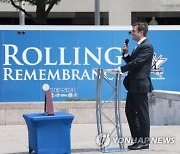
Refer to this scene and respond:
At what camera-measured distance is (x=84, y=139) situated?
40.0 feet

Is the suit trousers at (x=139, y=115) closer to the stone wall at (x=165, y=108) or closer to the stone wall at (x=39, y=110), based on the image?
the stone wall at (x=165, y=108)

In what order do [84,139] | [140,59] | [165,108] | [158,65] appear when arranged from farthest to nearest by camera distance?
[158,65], [165,108], [84,139], [140,59]

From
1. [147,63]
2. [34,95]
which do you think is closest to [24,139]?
[147,63]

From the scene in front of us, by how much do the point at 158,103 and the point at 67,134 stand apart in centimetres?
544

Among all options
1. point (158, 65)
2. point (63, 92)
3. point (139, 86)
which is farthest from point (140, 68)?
point (158, 65)

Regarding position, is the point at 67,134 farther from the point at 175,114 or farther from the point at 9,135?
the point at 175,114

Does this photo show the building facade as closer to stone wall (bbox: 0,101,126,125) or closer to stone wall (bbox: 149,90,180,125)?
stone wall (bbox: 0,101,126,125)

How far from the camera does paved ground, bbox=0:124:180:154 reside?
10383 millimetres

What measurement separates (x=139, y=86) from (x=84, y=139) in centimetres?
271

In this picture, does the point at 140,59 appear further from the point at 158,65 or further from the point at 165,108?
the point at 158,65

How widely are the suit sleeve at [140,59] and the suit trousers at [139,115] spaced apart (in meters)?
0.47

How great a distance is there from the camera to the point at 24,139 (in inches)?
484

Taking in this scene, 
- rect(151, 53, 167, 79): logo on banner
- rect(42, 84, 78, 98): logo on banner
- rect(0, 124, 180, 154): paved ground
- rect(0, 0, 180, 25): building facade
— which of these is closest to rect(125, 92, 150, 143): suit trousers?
rect(0, 124, 180, 154): paved ground

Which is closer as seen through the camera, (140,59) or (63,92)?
(140,59)
